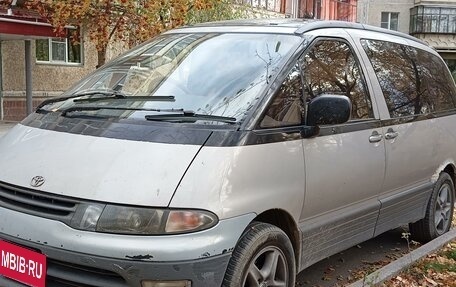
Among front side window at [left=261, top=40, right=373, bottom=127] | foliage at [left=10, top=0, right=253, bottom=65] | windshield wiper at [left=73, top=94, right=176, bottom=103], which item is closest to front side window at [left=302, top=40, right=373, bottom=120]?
front side window at [left=261, top=40, right=373, bottom=127]

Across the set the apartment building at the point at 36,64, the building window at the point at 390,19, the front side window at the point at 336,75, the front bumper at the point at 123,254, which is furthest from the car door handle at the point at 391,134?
the building window at the point at 390,19

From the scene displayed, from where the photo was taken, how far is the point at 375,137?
4.32 m

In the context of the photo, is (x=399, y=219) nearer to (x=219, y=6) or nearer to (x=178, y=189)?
(x=178, y=189)

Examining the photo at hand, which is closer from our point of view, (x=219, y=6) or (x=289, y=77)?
(x=289, y=77)

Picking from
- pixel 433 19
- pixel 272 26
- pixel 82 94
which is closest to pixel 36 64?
pixel 82 94

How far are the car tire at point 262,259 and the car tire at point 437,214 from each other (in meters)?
2.50

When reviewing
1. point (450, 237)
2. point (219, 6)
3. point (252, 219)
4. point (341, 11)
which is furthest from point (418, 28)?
point (252, 219)

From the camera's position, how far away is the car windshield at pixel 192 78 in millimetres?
3438

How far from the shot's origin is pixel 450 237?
530 cm

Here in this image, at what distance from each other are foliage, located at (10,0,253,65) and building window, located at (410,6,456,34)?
3098 centimetres

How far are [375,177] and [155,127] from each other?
2.01m

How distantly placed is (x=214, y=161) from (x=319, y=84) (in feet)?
4.34

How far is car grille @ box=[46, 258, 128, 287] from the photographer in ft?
9.05

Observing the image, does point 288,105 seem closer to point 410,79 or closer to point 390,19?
point 410,79
